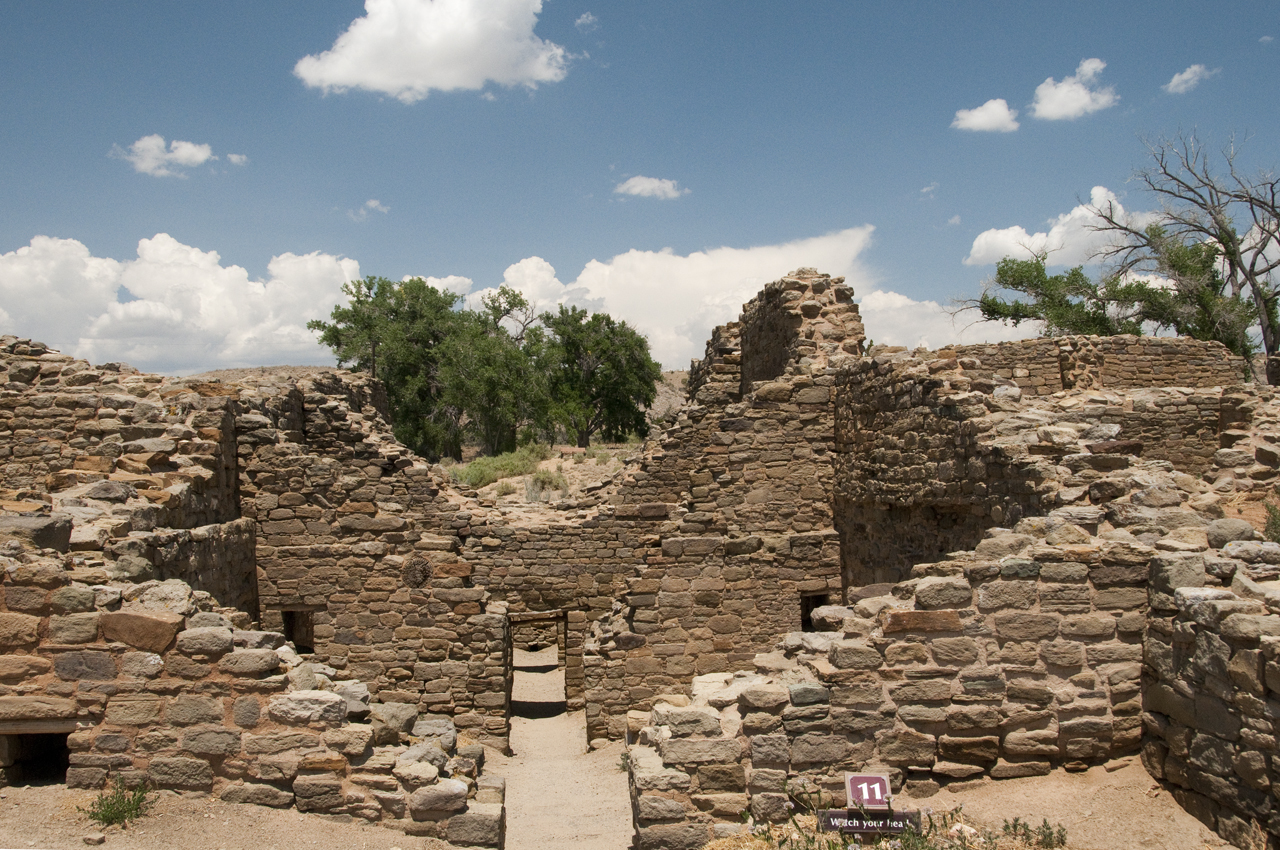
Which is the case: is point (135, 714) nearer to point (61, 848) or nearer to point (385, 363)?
point (61, 848)

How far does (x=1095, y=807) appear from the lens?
4961 millimetres

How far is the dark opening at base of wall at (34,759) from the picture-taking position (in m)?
5.04

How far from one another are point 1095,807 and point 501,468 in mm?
19261

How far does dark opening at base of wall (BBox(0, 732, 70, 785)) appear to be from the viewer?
504cm

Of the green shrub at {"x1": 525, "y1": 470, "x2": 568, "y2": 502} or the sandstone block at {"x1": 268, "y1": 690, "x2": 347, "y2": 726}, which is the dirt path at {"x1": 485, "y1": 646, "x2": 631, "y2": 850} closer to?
the sandstone block at {"x1": 268, "y1": 690, "x2": 347, "y2": 726}

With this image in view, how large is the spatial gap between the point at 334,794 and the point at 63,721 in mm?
1743

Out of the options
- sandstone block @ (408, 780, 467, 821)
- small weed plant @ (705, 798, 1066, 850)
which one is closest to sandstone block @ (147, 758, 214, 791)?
sandstone block @ (408, 780, 467, 821)

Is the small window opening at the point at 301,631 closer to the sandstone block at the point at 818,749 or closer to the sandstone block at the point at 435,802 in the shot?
the sandstone block at the point at 435,802

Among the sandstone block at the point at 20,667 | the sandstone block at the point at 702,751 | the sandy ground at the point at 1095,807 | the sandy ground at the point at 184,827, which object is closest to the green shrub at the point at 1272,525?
the sandy ground at the point at 1095,807

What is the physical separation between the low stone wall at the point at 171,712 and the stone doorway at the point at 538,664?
4996 mm

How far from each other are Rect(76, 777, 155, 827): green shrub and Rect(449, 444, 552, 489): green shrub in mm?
15780

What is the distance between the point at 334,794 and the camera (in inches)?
201

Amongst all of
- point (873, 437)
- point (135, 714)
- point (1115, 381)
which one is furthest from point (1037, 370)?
point (135, 714)

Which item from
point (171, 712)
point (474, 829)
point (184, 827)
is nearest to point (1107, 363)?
point (474, 829)
